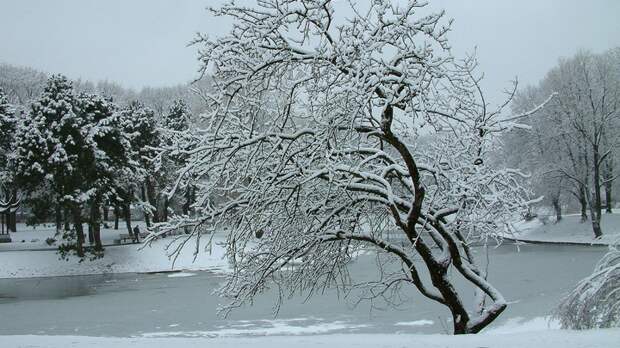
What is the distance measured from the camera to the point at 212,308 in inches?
906

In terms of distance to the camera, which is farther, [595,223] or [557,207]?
[557,207]

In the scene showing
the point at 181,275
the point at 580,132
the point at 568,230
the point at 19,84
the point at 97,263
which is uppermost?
the point at 19,84

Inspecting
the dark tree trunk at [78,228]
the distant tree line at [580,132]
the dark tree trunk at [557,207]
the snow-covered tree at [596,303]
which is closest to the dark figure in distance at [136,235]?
the dark tree trunk at [78,228]

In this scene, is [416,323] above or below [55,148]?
below

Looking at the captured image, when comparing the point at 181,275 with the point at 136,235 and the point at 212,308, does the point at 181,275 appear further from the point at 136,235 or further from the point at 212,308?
the point at 212,308

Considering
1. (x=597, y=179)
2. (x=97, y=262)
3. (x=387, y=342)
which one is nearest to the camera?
(x=387, y=342)

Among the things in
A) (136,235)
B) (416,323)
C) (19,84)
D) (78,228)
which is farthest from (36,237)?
(416,323)

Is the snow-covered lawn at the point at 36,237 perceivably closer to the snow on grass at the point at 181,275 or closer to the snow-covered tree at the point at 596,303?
the snow on grass at the point at 181,275

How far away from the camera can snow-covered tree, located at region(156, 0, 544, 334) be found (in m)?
8.62

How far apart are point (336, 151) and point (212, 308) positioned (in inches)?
620

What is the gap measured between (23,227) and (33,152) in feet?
88.1

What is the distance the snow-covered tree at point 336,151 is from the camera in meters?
8.62

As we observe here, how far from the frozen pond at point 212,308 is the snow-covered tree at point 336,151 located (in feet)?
7.57

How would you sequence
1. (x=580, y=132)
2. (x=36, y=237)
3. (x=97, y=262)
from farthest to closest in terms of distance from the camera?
(x=36, y=237)
(x=580, y=132)
(x=97, y=262)
